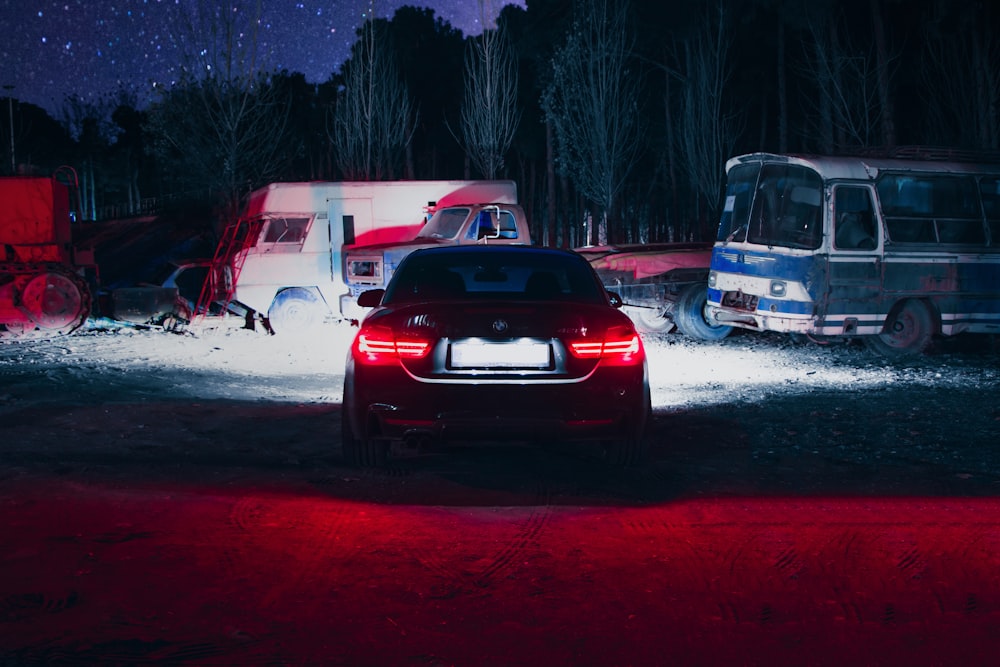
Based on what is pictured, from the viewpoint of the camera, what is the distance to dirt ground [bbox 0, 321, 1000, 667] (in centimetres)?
377

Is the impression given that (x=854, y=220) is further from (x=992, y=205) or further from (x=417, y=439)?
(x=417, y=439)

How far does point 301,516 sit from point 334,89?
64986 mm

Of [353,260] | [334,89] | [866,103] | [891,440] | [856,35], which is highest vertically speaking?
[334,89]

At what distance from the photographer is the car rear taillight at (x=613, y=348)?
19.9ft

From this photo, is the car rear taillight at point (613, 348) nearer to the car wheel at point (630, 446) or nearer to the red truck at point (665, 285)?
the car wheel at point (630, 446)

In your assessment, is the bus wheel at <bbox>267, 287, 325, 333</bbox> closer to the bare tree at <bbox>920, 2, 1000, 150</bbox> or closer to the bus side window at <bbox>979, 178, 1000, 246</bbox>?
the bus side window at <bbox>979, 178, 1000, 246</bbox>

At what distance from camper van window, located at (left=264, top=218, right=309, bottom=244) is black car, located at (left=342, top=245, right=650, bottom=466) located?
1176 centimetres

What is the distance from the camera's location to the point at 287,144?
48.6 metres

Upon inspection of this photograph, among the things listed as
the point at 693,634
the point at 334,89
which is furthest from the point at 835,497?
the point at 334,89

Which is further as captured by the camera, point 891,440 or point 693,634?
point 891,440

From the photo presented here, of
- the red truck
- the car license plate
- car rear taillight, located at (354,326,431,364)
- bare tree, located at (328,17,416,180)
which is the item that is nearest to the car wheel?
the car license plate

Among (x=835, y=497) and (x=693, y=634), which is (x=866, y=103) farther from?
(x=693, y=634)

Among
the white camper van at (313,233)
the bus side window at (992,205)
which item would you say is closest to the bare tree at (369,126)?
the white camper van at (313,233)

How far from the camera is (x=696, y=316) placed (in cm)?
1650
